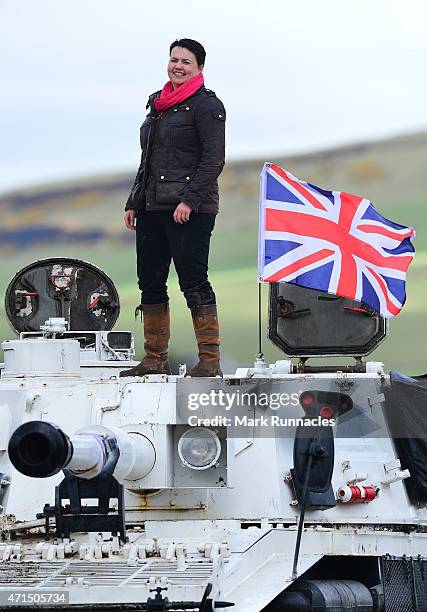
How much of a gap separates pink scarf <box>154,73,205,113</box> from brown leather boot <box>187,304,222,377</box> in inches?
103

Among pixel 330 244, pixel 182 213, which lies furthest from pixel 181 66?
pixel 330 244

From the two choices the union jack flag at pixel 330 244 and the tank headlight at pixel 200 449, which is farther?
the union jack flag at pixel 330 244

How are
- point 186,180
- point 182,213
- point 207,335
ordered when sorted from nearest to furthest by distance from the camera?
1. point 182,213
2. point 186,180
3. point 207,335

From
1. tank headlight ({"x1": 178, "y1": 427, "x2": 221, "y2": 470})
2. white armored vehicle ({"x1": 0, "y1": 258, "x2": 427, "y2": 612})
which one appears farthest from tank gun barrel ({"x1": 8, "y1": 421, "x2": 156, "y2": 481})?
A: tank headlight ({"x1": 178, "y1": 427, "x2": 221, "y2": 470})

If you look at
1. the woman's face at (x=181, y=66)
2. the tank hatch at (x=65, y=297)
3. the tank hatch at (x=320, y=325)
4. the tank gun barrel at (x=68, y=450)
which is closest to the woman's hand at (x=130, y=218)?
the woman's face at (x=181, y=66)

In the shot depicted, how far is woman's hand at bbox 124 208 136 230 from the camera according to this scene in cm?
2131

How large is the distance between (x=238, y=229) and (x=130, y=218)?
66.0 inches

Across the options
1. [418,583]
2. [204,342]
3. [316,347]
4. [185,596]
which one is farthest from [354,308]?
[185,596]

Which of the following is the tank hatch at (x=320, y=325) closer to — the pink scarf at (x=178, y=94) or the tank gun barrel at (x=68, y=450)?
the pink scarf at (x=178, y=94)

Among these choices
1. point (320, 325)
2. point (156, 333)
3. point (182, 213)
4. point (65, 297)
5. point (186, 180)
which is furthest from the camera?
point (65, 297)

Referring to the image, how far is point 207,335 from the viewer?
2159cm

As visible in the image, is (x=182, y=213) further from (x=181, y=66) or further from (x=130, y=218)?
(x=181, y=66)

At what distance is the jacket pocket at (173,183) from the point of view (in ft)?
70.1

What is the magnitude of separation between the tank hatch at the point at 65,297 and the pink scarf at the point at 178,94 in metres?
6.23
